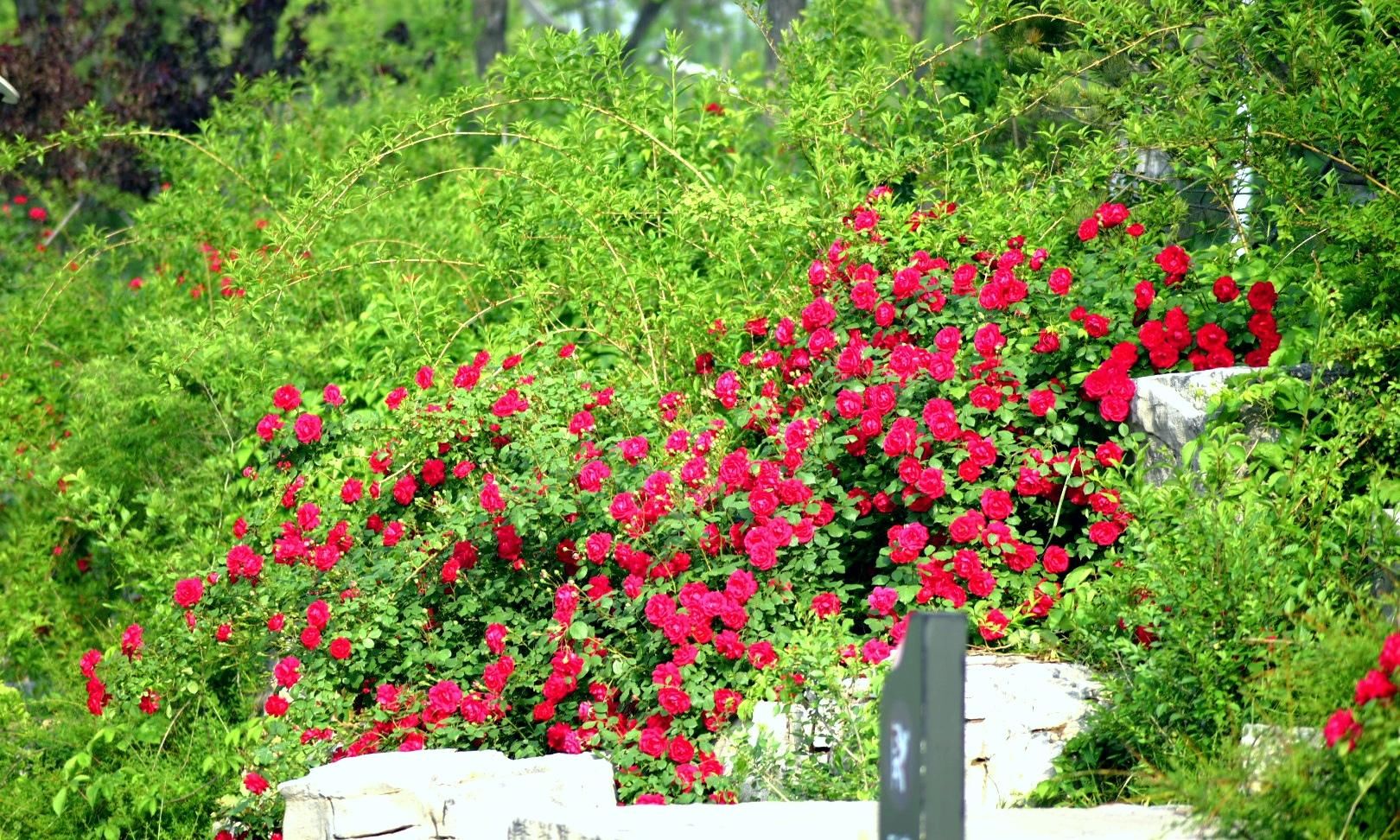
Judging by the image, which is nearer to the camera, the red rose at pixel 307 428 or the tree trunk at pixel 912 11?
the red rose at pixel 307 428

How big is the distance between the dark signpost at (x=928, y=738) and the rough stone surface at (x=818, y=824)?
0.78m

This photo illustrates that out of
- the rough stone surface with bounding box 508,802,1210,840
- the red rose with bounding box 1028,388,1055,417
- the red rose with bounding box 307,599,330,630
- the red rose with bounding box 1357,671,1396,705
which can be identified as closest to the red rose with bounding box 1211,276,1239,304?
the red rose with bounding box 1028,388,1055,417

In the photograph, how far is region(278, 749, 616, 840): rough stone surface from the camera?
3.76 m

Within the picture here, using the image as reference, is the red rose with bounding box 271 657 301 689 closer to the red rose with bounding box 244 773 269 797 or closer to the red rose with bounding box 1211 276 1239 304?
the red rose with bounding box 244 773 269 797

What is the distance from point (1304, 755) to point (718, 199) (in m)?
3.12

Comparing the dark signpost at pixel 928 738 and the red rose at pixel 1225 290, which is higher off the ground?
the red rose at pixel 1225 290

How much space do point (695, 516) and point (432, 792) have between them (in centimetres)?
111

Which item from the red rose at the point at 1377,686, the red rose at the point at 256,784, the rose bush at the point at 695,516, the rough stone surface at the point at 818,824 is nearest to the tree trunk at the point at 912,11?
the rose bush at the point at 695,516

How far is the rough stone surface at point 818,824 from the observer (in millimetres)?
3260

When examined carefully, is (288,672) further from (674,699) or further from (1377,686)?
(1377,686)

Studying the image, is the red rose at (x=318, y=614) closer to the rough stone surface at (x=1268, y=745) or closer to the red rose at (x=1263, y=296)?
the rough stone surface at (x=1268, y=745)

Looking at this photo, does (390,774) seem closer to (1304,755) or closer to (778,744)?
(778,744)

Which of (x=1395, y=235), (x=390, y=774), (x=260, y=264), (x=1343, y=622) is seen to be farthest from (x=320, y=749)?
(x=1395, y=235)

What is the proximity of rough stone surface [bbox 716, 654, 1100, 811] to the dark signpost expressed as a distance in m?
1.53
